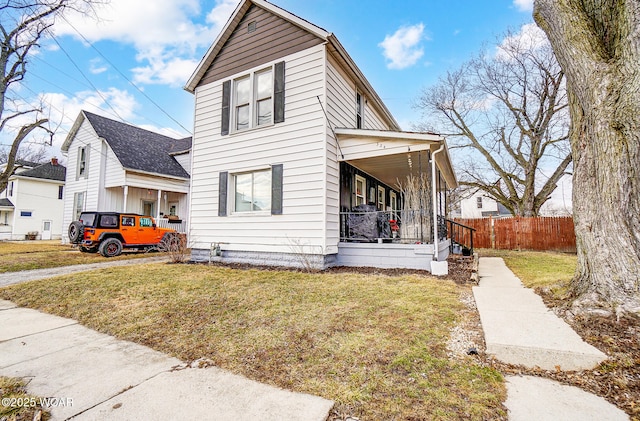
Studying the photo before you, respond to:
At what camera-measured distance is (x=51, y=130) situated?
15.4 m

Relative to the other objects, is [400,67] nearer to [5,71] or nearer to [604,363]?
[604,363]

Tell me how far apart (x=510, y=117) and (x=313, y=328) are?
2117 centimetres

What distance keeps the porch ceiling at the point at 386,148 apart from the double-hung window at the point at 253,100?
225 centimetres

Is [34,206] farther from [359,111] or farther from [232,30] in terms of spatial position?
[359,111]

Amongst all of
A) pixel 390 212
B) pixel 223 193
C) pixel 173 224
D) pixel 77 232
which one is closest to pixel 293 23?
pixel 223 193

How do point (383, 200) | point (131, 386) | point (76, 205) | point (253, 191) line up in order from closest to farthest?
point (131, 386), point (253, 191), point (383, 200), point (76, 205)

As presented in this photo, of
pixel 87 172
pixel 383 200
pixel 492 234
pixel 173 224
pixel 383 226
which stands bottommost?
pixel 492 234

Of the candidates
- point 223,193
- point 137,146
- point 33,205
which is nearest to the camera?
point 223,193

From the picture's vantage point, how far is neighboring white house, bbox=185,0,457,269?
7012mm

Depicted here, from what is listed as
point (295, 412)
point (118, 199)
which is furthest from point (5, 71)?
point (295, 412)

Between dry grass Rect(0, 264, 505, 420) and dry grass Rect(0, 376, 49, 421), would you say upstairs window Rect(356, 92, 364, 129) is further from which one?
dry grass Rect(0, 376, 49, 421)

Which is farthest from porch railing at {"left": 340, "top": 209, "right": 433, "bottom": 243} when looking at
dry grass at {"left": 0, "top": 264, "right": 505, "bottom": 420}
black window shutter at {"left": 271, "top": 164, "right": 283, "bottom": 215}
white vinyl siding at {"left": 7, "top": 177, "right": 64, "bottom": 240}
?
white vinyl siding at {"left": 7, "top": 177, "right": 64, "bottom": 240}

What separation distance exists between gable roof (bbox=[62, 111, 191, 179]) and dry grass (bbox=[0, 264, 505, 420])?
10.9m

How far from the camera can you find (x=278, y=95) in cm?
772
